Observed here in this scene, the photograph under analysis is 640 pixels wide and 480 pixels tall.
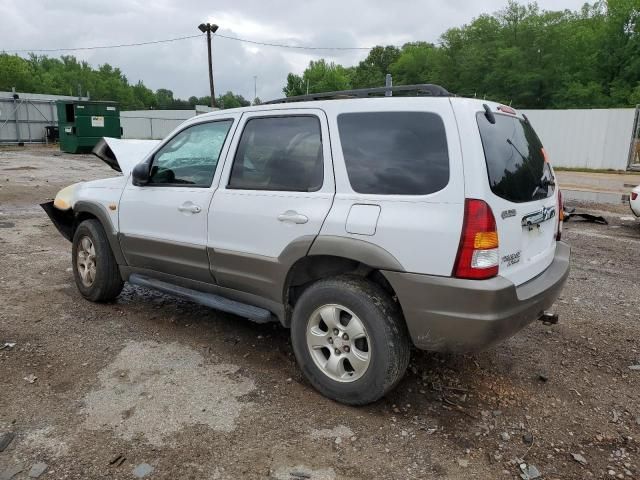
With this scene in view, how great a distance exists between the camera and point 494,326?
271 centimetres

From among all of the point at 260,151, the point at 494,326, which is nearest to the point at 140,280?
the point at 260,151

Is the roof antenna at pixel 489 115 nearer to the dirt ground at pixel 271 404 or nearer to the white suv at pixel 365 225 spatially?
the white suv at pixel 365 225

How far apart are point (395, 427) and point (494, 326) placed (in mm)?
833

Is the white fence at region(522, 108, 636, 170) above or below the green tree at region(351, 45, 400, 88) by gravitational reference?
below

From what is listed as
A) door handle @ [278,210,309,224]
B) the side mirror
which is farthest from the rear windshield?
the side mirror

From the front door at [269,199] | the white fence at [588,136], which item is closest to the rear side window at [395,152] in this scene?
the front door at [269,199]

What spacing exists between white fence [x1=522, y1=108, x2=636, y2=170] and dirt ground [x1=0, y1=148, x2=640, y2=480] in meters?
17.4

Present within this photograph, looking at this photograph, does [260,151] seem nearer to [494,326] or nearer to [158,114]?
[494,326]

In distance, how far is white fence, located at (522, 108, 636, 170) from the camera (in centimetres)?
1959

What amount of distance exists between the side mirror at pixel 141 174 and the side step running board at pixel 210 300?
83cm

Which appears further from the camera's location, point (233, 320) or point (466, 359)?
point (233, 320)

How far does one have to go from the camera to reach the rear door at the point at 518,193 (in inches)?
110

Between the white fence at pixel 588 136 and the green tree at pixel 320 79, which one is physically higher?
the green tree at pixel 320 79

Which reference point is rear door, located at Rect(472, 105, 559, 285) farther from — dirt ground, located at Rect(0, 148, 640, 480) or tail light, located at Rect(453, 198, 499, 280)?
dirt ground, located at Rect(0, 148, 640, 480)
